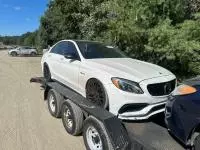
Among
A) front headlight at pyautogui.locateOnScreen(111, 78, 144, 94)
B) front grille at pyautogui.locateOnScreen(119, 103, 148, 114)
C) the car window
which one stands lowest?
front grille at pyautogui.locateOnScreen(119, 103, 148, 114)

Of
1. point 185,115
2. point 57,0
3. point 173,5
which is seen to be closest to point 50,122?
point 185,115

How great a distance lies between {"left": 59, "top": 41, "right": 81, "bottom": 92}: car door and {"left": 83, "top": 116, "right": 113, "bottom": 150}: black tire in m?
1.44

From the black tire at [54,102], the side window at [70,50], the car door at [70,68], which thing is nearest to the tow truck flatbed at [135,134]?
the car door at [70,68]

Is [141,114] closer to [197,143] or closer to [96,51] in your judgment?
[197,143]

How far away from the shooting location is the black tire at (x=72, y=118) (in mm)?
5918

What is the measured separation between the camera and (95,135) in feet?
16.7

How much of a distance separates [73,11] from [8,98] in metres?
9.86

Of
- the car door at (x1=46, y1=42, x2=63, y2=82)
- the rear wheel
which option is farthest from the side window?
the rear wheel

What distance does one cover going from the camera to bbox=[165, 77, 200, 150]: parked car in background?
3.80 meters

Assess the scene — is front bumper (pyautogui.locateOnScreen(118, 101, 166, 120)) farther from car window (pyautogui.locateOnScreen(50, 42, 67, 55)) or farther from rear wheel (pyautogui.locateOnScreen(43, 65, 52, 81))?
rear wheel (pyautogui.locateOnScreen(43, 65, 52, 81))

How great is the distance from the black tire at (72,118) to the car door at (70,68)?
50 cm

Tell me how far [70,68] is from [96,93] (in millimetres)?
1415

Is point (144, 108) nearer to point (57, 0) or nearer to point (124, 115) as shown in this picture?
point (124, 115)

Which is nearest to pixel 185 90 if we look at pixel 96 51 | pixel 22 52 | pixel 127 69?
pixel 127 69
